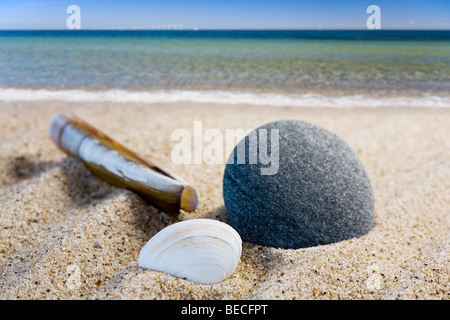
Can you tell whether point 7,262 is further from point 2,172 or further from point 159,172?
point 2,172

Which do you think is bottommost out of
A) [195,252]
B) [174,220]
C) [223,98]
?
[174,220]

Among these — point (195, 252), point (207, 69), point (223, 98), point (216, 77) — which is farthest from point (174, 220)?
point (207, 69)

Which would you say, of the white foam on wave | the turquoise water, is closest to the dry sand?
the turquoise water

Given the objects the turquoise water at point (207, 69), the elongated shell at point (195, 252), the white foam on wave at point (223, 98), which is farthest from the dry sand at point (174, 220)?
the white foam on wave at point (223, 98)

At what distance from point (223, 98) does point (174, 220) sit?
4770mm

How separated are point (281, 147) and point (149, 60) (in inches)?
308

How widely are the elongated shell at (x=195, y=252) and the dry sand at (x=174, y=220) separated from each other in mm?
64

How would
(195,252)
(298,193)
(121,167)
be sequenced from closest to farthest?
(195,252)
(298,193)
(121,167)

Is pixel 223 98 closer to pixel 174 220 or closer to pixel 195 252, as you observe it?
pixel 174 220

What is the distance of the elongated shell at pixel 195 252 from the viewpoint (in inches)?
82.8

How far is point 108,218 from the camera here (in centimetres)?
291

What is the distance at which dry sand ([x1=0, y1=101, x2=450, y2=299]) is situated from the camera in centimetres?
211

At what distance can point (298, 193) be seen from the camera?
2559 millimetres
